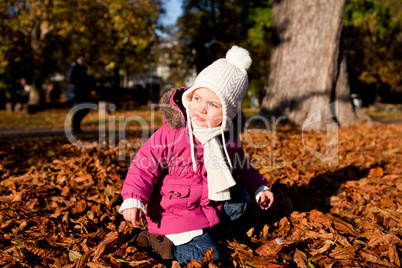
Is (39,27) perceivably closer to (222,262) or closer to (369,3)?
(369,3)

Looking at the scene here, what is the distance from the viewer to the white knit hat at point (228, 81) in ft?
7.78

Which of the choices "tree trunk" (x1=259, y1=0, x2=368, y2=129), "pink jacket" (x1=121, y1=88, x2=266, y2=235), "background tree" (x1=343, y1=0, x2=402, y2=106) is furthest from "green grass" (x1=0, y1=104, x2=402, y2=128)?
"background tree" (x1=343, y1=0, x2=402, y2=106)

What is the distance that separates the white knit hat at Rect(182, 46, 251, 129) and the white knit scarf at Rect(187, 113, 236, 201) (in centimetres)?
14

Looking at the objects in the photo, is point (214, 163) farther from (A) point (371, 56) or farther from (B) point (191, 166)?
(A) point (371, 56)

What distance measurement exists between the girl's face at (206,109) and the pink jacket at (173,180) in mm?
112

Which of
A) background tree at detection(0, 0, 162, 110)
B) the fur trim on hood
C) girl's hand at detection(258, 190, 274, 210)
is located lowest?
girl's hand at detection(258, 190, 274, 210)

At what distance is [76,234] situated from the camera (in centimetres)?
273

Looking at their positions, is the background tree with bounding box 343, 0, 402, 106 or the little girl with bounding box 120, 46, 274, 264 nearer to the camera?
the little girl with bounding box 120, 46, 274, 264

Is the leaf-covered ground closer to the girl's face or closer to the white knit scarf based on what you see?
the white knit scarf

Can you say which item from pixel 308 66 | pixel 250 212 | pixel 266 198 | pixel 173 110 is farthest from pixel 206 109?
pixel 308 66

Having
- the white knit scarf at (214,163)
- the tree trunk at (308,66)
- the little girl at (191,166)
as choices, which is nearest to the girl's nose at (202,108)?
the little girl at (191,166)

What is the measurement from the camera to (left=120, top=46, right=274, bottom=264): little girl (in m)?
2.35

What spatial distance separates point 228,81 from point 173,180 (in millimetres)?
848

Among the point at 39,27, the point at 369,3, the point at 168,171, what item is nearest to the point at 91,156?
the point at 168,171
